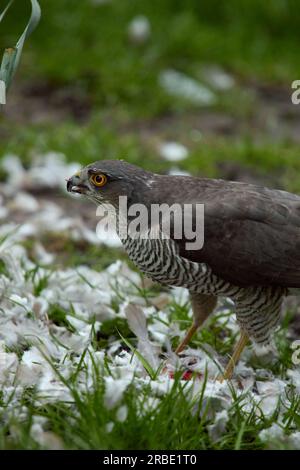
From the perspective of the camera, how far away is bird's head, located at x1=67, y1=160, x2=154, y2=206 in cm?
455

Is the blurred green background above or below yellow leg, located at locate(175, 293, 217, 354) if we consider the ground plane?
above

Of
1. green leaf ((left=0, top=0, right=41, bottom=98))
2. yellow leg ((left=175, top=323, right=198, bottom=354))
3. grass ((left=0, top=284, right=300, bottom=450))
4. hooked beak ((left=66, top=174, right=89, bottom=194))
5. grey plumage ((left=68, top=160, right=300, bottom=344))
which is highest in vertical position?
green leaf ((left=0, top=0, right=41, bottom=98))

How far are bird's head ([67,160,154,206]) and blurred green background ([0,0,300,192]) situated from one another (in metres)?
3.01

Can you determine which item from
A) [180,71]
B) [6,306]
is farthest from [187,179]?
[180,71]

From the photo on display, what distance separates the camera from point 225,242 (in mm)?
4398

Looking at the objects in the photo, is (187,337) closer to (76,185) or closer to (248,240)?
(248,240)

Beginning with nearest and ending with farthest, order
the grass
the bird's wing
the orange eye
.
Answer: the grass
the bird's wing
the orange eye

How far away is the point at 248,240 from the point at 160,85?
5299 millimetres

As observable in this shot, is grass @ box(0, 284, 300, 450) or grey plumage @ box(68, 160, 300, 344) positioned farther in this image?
grey plumage @ box(68, 160, 300, 344)

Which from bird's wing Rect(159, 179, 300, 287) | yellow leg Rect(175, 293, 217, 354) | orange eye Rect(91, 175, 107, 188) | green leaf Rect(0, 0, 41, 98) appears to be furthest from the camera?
yellow leg Rect(175, 293, 217, 354)

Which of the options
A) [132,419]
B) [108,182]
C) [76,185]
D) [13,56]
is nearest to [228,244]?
[108,182]

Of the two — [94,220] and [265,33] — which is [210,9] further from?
[94,220]

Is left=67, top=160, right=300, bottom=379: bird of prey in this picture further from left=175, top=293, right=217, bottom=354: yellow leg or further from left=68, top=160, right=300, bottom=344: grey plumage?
left=175, top=293, right=217, bottom=354: yellow leg

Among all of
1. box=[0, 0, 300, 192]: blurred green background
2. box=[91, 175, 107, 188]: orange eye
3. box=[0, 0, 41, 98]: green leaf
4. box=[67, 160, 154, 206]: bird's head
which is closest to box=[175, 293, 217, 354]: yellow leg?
box=[67, 160, 154, 206]: bird's head
